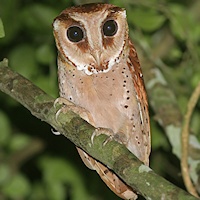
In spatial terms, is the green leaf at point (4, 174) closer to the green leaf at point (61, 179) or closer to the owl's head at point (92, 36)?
the green leaf at point (61, 179)

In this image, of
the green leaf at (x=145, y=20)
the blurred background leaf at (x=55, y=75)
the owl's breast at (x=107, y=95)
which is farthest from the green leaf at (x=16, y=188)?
the owl's breast at (x=107, y=95)

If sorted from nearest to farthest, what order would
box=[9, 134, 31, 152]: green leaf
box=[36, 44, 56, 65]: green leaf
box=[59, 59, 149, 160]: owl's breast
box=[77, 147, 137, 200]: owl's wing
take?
box=[59, 59, 149, 160]: owl's breast < box=[77, 147, 137, 200]: owl's wing < box=[36, 44, 56, 65]: green leaf < box=[9, 134, 31, 152]: green leaf

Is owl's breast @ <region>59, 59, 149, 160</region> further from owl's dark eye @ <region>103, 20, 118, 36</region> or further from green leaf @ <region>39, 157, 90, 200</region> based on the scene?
green leaf @ <region>39, 157, 90, 200</region>

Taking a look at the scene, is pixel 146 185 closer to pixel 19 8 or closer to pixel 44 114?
pixel 44 114

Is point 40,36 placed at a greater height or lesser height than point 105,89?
lesser

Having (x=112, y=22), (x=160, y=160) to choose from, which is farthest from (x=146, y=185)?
(x=160, y=160)

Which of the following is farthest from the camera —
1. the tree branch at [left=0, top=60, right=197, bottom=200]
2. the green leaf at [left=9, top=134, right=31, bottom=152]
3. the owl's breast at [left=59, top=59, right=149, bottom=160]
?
the green leaf at [left=9, top=134, right=31, bottom=152]

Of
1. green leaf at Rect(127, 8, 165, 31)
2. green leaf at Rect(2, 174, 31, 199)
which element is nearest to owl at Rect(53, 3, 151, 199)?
green leaf at Rect(127, 8, 165, 31)

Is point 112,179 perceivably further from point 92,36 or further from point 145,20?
point 145,20
